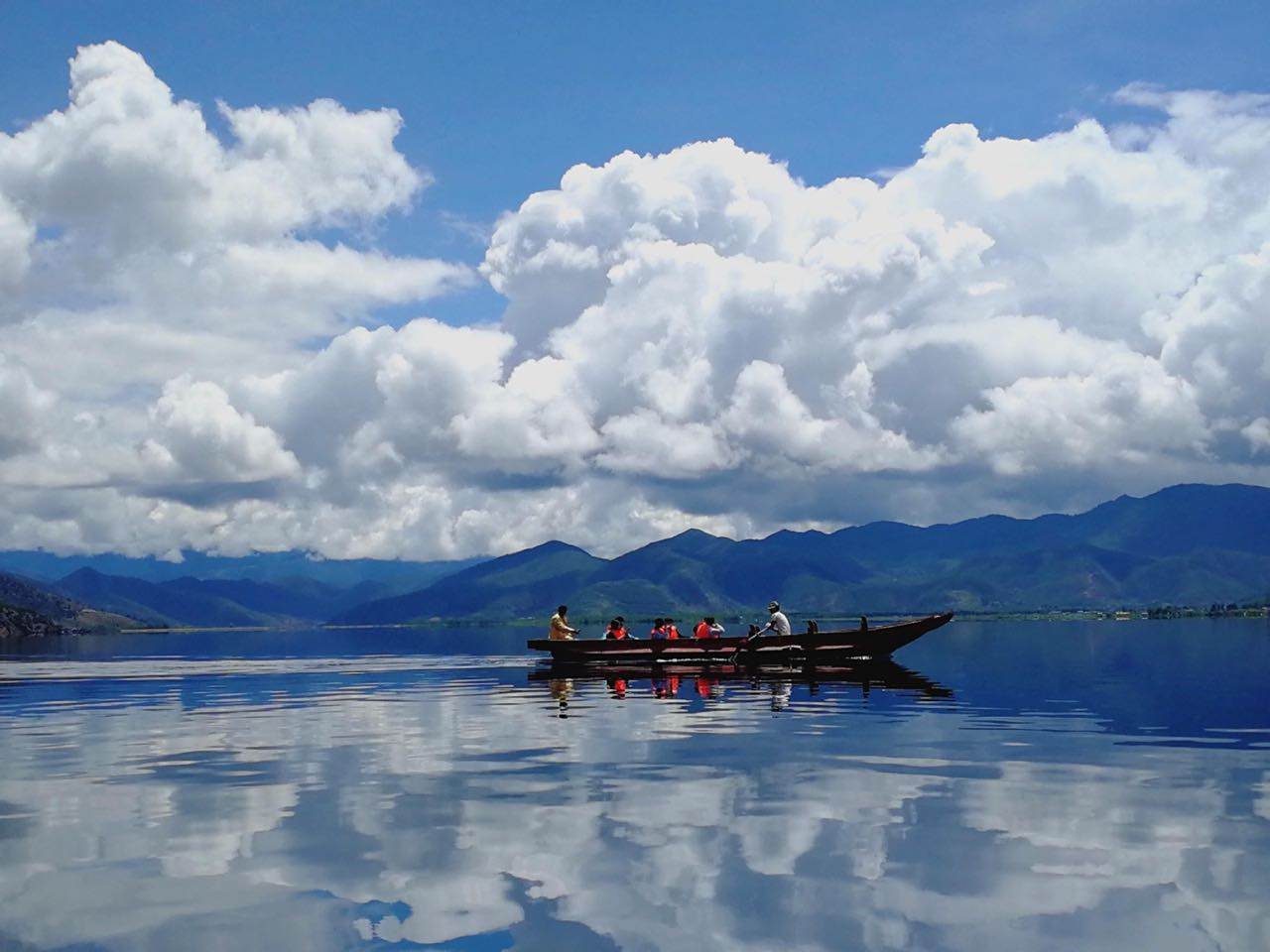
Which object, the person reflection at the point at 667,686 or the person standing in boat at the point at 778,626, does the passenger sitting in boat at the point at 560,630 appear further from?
the person standing in boat at the point at 778,626

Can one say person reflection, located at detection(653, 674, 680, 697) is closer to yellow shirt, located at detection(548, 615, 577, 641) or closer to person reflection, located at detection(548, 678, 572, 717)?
person reflection, located at detection(548, 678, 572, 717)

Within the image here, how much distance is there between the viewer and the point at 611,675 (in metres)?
76.4

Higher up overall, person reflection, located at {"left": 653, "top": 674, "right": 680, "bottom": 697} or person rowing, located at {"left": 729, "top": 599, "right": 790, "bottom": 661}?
person rowing, located at {"left": 729, "top": 599, "right": 790, "bottom": 661}

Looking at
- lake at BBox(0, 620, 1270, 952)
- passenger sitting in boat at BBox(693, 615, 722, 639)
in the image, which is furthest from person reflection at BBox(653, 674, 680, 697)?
lake at BBox(0, 620, 1270, 952)

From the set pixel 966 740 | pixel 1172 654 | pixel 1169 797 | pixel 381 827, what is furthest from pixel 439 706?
pixel 1172 654

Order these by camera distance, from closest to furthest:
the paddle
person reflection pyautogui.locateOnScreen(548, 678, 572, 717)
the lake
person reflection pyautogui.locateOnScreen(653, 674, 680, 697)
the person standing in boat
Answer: the lake < person reflection pyautogui.locateOnScreen(548, 678, 572, 717) < person reflection pyautogui.locateOnScreen(653, 674, 680, 697) < the paddle < the person standing in boat

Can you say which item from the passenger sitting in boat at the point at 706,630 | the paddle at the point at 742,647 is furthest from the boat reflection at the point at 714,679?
the passenger sitting in boat at the point at 706,630

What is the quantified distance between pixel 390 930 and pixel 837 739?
24.5 m

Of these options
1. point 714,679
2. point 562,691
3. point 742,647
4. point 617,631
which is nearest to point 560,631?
point 617,631

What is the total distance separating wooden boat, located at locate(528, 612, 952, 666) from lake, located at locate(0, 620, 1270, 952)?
2380 cm

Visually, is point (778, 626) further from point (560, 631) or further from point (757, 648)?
point (560, 631)

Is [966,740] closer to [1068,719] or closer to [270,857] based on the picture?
[1068,719]

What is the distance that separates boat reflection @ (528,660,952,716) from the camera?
208 ft

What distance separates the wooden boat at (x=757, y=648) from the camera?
242 ft
